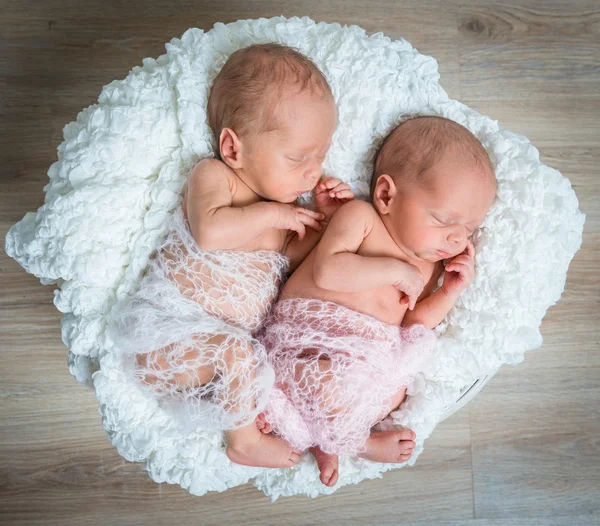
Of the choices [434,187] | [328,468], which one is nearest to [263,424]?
[328,468]

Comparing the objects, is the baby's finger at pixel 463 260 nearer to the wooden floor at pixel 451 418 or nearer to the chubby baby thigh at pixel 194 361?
the chubby baby thigh at pixel 194 361

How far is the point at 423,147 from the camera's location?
1244mm

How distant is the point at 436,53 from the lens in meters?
1.81

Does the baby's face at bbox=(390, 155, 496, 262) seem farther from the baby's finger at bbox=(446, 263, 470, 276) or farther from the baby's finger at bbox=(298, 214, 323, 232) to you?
the baby's finger at bbox=(298, 214, 323, 232)

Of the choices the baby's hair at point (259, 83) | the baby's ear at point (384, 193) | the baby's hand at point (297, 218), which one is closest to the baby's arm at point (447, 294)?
the baby's ear at point (384, 193)

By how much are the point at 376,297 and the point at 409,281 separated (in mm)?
80

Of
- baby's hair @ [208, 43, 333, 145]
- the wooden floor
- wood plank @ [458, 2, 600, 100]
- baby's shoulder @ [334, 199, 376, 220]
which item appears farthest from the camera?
wood plank @ [458, 2, 600, 100]

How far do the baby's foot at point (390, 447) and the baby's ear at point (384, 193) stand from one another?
0.48 meters

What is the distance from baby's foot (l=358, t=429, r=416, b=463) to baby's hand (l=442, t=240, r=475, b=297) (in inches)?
12.7

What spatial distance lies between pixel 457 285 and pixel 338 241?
29cm

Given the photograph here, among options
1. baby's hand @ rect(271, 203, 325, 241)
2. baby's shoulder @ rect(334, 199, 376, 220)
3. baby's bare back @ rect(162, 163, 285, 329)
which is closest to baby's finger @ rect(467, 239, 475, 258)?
baby's shoulder @ rect(334, 199, 376, 220)

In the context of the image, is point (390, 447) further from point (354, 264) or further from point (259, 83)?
point (259, 83)

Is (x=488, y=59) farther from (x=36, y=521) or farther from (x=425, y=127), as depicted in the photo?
(x=36, y=521)

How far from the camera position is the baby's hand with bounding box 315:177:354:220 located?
1332mm
